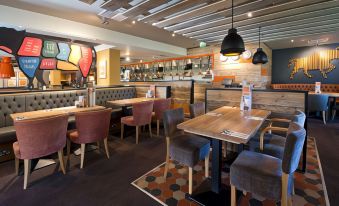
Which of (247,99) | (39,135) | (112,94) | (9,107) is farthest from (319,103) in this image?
(9,107)

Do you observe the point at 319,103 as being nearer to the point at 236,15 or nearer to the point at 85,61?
the point at 236,15

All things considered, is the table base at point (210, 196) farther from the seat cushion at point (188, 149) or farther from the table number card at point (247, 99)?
the table number card at point (247, 99)

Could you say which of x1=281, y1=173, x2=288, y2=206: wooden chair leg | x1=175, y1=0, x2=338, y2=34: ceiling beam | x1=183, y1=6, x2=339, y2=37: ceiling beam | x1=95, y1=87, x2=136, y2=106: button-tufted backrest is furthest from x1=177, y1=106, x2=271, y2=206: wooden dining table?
x1=95, y1=87, x2=136, y2=106: button-tufted backrest

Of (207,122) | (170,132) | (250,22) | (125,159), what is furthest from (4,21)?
(250,22)

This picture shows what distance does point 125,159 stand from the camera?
10.2ft

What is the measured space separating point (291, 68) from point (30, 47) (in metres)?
10.3

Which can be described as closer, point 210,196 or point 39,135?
point 210,196

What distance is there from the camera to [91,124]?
279 cm

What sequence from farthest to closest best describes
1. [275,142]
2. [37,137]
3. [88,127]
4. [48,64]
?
[48,64] < [88,127] < [275,142] < [37,137]

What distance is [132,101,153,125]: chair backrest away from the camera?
384cm

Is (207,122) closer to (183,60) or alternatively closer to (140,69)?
(183,60)

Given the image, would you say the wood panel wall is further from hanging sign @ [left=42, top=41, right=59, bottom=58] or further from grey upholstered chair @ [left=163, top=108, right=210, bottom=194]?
hanging sign @ [left=42, top=41, right=59, bottom=58]

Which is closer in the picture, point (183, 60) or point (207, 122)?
point (207, 122)

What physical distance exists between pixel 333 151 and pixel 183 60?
8.25m
